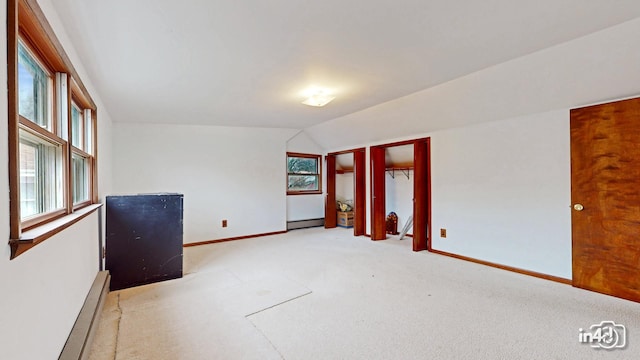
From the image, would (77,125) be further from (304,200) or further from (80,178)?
(304,200)

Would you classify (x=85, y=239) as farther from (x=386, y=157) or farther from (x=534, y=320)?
(x=386, y=157)

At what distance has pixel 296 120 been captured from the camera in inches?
193

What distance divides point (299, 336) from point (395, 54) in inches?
89.8

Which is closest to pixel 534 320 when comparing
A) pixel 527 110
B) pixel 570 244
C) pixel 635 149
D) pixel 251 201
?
pixel 570 244

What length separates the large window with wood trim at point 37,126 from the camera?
39.5 inches

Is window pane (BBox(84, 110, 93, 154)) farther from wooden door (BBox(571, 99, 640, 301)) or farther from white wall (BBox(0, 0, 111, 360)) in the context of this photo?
wooden door (BBox(571, 99, 640, 301))

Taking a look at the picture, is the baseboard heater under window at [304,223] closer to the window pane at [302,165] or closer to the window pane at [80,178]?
the window pane at [302,165]

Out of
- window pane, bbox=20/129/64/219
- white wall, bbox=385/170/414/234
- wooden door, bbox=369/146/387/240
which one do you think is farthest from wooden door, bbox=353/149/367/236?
window pane, bbox=20/129/64/219

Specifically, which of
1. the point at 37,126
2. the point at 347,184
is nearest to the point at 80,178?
the point at 37,126

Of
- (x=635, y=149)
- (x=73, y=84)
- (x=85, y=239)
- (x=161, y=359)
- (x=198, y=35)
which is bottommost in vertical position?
(x=161, y=359)

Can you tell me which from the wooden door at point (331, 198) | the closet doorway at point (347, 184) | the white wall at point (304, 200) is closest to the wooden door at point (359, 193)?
the closet doorway at point (347, 184)

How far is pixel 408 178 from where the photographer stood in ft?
18.4

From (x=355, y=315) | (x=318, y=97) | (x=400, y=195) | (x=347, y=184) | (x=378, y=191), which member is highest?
(x=318, y=97)

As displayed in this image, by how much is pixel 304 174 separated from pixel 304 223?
1.10 metres
